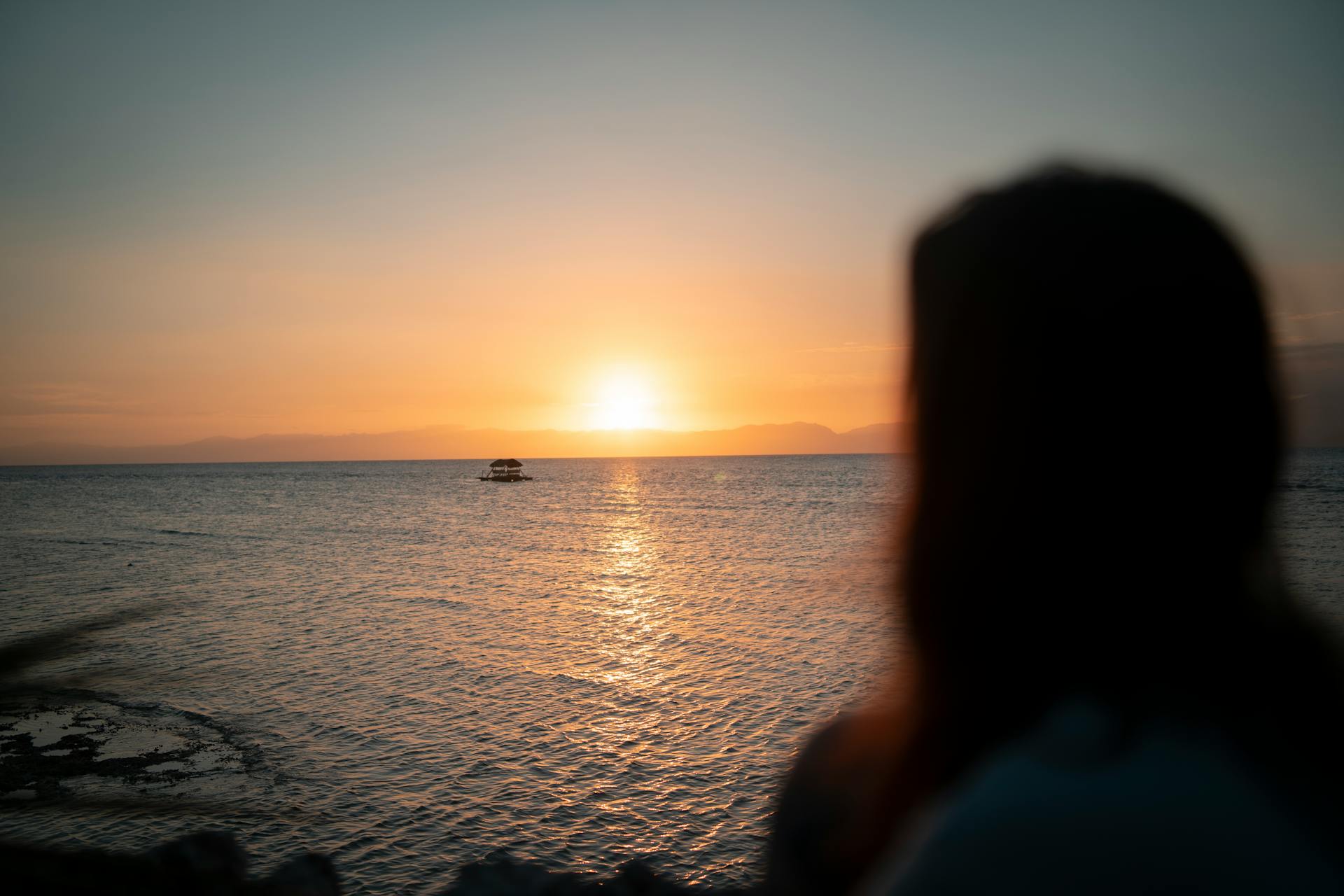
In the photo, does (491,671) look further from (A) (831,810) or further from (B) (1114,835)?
(B) (1114,835)

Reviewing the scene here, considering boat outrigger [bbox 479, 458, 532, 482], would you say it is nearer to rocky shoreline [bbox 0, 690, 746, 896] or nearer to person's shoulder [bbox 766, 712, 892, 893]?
rocky shoreline [bbox 0, 690, 746, 896]

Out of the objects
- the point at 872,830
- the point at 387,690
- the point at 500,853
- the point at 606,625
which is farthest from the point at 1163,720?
the point at 606,625

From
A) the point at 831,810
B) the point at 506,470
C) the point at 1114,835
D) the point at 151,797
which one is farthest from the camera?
the point at 506,470

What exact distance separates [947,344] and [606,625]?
2479 centimetres

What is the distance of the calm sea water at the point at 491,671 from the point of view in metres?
10.7

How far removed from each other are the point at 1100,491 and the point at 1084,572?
133mm

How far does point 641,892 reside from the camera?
783cm

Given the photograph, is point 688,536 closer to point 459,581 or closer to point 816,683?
point 459,581

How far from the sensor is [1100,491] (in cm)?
118

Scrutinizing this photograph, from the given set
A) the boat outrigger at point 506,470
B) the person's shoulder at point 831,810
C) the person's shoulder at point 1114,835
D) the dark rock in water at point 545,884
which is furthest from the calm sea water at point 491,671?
Answer: the boat outrigger at point 506,470

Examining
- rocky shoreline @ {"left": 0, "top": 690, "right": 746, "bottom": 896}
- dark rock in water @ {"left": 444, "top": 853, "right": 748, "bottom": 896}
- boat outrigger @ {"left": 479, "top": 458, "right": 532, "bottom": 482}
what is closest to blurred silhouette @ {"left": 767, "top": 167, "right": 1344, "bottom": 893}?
rocky shoreline @ {"left": 0, "top": 690, "right": 746, "bottom": 896}

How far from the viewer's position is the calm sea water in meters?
10.7

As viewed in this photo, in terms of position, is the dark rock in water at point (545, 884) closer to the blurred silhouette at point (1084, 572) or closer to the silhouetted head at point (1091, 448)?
the blurred silhouette at point (1084, 572)

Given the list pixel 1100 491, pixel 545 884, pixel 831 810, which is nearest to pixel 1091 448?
pixel 1100 491
